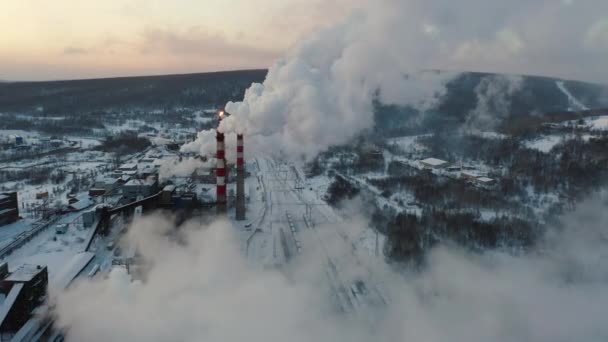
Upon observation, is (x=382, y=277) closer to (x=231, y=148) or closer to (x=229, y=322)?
(x=229, y=322)

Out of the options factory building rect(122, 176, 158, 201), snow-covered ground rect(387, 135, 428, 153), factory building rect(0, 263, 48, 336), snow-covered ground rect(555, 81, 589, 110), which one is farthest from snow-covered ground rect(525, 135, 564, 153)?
factory building rect(0, 263, 48, 336)

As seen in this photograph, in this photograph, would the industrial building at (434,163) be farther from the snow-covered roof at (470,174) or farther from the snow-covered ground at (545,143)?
the snow-covered ground at (545,143)

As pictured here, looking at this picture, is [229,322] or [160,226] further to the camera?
[160,226]

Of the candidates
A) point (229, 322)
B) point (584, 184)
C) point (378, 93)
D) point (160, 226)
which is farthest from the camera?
point (584, 184)

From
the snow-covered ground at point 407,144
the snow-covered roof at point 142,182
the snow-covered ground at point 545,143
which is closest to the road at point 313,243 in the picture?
the snow-covered roof at point 142,182

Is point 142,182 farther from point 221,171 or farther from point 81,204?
point 221,171

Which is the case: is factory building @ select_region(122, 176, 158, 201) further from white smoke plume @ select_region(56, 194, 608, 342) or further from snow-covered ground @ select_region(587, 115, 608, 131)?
snow-covered ground @ select_region(587, 115, 608, 131)

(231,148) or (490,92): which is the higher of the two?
(490,92)

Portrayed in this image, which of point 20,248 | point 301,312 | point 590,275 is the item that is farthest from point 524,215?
point 20,248
